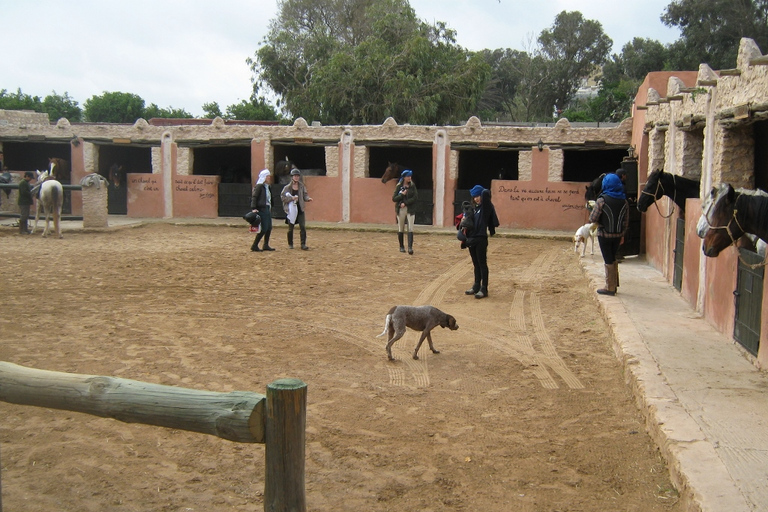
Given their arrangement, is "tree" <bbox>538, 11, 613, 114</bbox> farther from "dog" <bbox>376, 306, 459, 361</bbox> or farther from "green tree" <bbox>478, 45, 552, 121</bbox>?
"dog" <bbox>376, 306, 459, 361</bbox>

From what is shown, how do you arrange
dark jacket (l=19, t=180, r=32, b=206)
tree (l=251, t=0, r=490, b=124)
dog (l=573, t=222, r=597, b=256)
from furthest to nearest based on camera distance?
1. tree (l=251, t=0, r=490, b=124)
2. dark jacket (l=19, t=180, r=32, b=206)
3. dog (l=573, t=222, r=597, b=256)

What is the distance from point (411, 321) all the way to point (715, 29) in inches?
1415

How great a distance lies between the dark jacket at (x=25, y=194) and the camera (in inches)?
695

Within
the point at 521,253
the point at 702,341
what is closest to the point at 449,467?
the point at 702,341

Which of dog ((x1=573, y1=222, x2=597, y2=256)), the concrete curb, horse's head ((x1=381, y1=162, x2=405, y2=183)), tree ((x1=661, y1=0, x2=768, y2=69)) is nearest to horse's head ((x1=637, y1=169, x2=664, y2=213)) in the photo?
the concrete curb

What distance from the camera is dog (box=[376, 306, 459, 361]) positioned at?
274 inches

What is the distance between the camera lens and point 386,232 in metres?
19.8

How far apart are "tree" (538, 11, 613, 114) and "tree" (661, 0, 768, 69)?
9857mm

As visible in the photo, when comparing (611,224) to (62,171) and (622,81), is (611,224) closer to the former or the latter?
(62,171)

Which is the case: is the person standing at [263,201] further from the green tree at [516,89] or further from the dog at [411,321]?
the green tree at [516,89]

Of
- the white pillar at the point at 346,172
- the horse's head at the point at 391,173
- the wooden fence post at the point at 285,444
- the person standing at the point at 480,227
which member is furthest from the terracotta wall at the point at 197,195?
the wooden fence post at the point at 285,444

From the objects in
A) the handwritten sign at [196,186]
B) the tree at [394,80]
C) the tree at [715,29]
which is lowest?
the handwritten sign at [196,186]

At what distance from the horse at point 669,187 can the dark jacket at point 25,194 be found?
14688 millimetres

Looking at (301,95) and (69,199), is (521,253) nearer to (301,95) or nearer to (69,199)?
(69,199)
